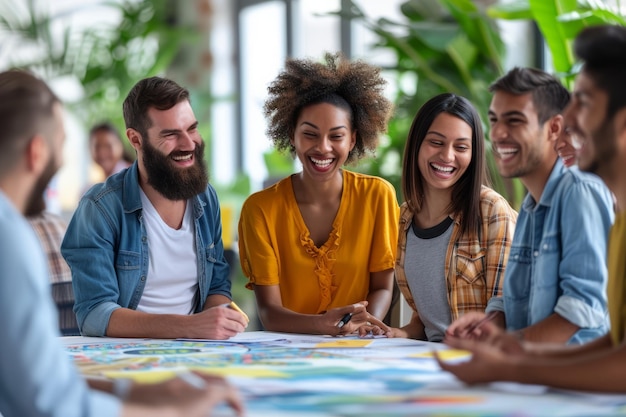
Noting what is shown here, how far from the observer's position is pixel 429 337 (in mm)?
2725

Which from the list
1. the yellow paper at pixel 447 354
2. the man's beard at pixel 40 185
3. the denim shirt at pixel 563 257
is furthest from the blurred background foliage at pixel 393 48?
the man's beard at pixel 40 185

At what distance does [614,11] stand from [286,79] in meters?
1.48

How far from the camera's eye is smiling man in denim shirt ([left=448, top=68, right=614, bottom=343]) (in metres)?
2.02

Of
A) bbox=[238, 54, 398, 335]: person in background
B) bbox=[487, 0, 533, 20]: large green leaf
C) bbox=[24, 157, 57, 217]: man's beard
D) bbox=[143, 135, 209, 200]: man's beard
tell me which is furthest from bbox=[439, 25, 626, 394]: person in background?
bbox=[487, 0, 533, 20]: large green leaf

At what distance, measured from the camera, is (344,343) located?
234 centimetres

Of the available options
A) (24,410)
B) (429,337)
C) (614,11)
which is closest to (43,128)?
(24,410)

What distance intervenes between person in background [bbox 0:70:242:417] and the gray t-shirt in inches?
51.6

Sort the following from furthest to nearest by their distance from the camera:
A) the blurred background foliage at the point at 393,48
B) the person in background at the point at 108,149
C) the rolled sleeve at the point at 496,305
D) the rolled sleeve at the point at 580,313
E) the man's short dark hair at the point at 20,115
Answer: the person in background at the point at 108,149
the blurred background foliage at the point at 393,48
the rolled sleeve at the point at 496,305
the rolled sleeve at the point at 580,313
the man's short dark hair at the point at 20,115

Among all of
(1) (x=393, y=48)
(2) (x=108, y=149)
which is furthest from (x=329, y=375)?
(2) (x=108, y=149)

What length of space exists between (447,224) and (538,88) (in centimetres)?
61

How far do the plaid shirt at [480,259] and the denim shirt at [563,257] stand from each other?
1.07 ft

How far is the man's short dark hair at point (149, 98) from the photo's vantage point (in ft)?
9.41

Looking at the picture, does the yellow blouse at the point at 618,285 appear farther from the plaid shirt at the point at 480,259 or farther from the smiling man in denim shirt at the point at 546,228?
the plaid shirt at the point at 480,259

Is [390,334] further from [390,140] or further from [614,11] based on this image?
[390,140]
